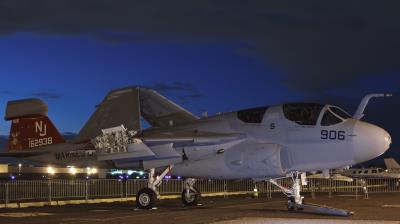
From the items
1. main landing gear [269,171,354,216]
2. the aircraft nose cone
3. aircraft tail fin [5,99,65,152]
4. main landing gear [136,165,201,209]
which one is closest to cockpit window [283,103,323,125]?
the aircraft nose cone

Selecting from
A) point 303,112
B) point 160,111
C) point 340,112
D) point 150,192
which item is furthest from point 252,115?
point 160,111

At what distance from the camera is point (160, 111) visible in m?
Answer: 23.4

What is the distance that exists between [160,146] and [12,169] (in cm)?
10429

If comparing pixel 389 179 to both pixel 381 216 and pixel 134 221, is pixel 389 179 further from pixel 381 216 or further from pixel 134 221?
pixel 134 221

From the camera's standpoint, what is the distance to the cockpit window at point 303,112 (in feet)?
58.1

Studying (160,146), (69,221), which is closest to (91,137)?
(160,146)

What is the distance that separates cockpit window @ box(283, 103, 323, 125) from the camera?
58.1 ft

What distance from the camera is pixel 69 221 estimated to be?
48.6 ft

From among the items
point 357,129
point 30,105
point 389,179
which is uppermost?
point 30,105

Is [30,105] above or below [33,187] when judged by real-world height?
above

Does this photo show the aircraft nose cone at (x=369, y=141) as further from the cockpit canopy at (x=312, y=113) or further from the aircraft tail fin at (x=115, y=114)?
the aircraft tail fin at (x=115, y=114)

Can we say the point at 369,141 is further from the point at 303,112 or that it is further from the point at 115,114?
the point at 115,114

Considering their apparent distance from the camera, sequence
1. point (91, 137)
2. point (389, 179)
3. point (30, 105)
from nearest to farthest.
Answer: point (91, 137) < point (30, 105) < point (389, 179)

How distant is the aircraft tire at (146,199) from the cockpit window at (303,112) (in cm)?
536
